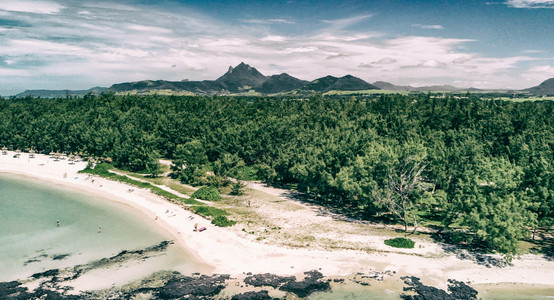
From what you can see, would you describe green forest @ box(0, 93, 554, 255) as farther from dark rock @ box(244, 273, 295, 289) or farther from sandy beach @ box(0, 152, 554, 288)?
dark rock @ box(244, 273, 295, 289)

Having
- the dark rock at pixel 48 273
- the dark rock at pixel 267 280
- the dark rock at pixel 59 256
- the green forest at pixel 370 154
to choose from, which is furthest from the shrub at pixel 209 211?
the dark rock at pixel 48 273

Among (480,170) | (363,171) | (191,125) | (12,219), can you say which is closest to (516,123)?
(480,170)

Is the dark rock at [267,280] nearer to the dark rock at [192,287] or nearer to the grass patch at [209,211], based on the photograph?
the dark rock at [192,287]

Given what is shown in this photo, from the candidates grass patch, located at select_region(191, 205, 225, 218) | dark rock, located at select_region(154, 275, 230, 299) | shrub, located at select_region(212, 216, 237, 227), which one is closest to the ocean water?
dark rock, located at select_region(154, 275, 230, 299)

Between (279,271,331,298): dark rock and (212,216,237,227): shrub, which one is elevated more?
(212,216,237,227): shrub

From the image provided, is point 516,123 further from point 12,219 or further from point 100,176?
point 12,219

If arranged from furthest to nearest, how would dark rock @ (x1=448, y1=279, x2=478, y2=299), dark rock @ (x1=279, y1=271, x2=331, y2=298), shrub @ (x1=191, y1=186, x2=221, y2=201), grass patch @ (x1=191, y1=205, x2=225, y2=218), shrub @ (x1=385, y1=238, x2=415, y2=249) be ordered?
shrub @ (x1=191, y1=186, x2=221, y2=201) < grass patch @ (x1=191, y1=205, x2=225, y2=218) < shrub @ (x1=385, y1=238, x2=415, y2=249) < dark rock @ (x1=279, y1=271, x2=331, y2=298) < dark rock @ (x1=448, y1=279, x2=478, y2=299)
